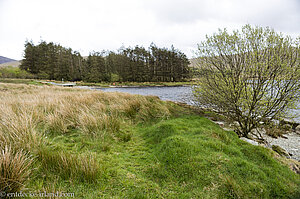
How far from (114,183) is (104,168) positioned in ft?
1.11

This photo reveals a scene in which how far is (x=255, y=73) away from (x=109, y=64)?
65.2 meters

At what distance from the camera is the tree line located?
56594 mm

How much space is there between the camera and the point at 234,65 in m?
5.40

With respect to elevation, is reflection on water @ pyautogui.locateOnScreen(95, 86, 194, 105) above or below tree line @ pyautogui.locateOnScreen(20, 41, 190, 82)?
below

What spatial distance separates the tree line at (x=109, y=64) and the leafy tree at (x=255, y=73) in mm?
53321

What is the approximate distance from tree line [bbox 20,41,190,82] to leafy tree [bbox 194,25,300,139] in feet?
175

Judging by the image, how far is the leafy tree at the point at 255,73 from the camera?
459 centimetres

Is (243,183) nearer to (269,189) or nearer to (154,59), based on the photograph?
(269,189)

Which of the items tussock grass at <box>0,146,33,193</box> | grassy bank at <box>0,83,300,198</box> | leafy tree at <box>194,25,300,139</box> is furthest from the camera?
leafy tree at <box>194,25,300,139</box>

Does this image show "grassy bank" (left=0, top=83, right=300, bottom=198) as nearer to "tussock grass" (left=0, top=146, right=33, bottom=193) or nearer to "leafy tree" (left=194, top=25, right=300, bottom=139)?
"tussock grass" (left=0, top=146, right=33, bottom=193)

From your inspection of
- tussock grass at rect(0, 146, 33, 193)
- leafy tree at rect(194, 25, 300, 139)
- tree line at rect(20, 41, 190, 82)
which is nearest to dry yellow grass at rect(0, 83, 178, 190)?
tussock grass at rect(0, 146, 33, 193)

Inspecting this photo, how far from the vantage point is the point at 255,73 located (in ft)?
16.0

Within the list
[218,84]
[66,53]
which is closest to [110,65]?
[66,53]

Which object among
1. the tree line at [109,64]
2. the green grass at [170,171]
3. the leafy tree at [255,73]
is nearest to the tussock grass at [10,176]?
the green grass at [170,171]
